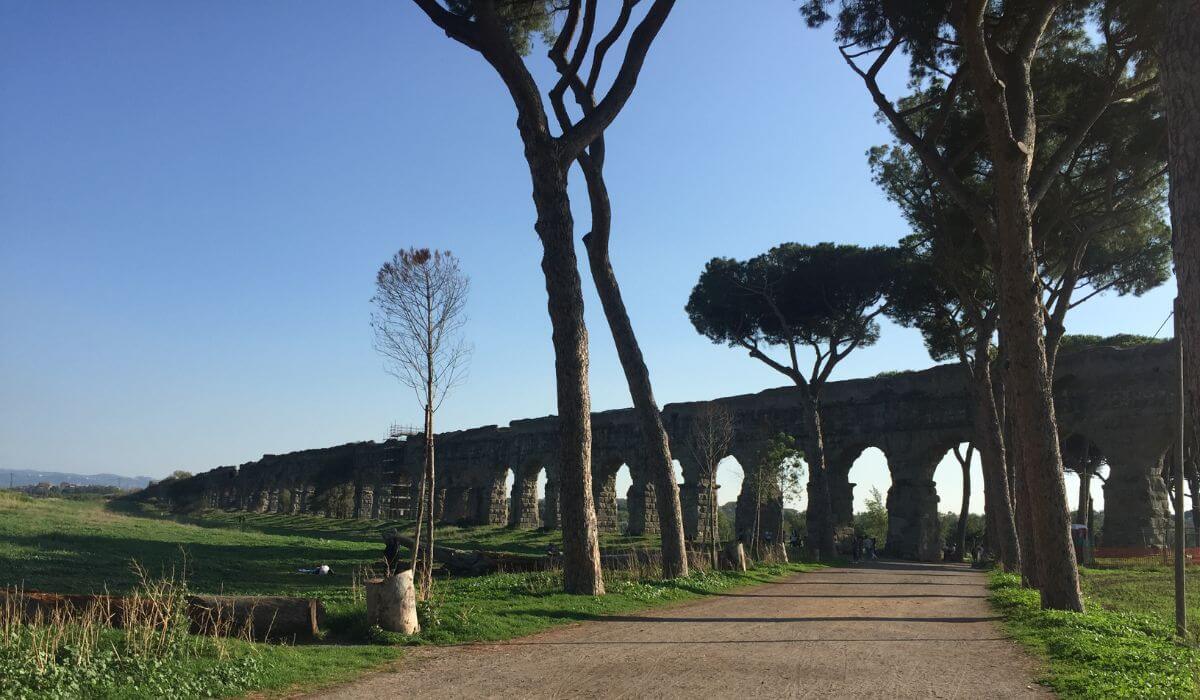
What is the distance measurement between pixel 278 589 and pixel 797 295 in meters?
15.9

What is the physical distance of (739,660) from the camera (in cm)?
613

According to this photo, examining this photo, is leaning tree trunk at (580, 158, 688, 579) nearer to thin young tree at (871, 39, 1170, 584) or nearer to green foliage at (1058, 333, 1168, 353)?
thin young tree at (871, 39, 1170, 584)

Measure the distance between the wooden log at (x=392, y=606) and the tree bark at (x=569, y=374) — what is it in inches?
113

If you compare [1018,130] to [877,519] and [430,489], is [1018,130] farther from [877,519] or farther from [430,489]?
[877,519]

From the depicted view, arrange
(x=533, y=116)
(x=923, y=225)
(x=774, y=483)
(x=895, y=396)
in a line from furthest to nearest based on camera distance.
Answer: (x=895, y=396)
(x=774, y=483)
(x=923, y=225)
(x=533, y=116)

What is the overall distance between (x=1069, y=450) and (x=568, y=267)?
25.7 metres

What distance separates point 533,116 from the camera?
10156mm

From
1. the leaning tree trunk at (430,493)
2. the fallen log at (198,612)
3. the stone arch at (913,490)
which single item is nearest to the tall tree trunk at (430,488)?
the leaning tree trunk at (430,493)

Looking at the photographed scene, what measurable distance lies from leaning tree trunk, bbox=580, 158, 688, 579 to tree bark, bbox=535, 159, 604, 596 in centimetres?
234

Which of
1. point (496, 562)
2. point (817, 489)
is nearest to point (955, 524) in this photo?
point (817, 489)

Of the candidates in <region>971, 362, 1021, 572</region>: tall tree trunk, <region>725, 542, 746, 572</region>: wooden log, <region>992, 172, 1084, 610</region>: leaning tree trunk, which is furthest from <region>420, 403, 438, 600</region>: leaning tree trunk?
<region>971, 362, 1021, 572</region>: tall tree trunk

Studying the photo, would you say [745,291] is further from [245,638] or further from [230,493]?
[230,493]

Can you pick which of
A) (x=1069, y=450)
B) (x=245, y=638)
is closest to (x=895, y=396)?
(x=1069, y=450)

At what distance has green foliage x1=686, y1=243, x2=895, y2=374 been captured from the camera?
878 inches
